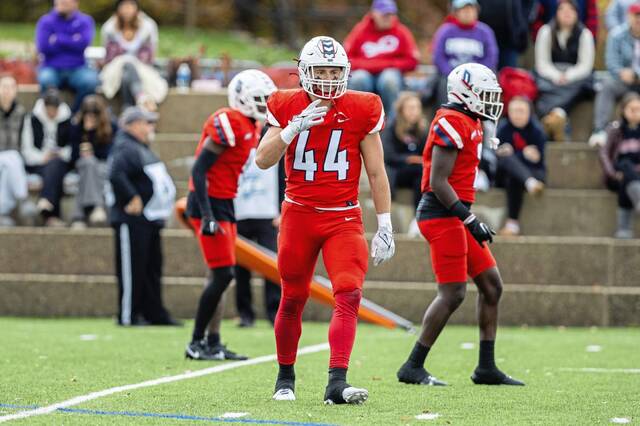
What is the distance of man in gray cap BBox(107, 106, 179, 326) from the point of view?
13.0 meters

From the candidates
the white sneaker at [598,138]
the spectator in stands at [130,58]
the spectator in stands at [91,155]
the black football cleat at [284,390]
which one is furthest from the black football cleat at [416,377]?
the spectator in stands at [130,58]

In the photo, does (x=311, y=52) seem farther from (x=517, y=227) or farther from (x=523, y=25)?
(x=523, y=25)

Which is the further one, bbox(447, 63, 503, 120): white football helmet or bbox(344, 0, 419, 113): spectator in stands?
bbox(344, 0, 419, 113): spectator in stands

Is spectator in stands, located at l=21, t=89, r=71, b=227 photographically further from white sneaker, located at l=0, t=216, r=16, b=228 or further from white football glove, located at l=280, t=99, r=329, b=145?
white football glove, located at l=280, t=99, r=329, b=145

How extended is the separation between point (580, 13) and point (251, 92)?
27.1ft

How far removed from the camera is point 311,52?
283 inches

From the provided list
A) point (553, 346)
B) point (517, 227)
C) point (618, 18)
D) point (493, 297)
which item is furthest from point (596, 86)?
point (493, 297)

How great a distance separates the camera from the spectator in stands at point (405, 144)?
1449 cm

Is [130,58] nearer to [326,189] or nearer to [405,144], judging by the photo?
[405,144]

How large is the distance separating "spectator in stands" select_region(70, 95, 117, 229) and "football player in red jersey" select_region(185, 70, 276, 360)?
519 cm

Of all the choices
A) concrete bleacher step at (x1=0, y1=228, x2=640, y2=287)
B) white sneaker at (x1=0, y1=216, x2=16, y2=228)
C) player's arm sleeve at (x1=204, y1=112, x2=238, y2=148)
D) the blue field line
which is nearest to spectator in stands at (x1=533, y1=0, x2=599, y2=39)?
concrete bleacher step at (x1=0, y1=228, x2=640, y2=287)

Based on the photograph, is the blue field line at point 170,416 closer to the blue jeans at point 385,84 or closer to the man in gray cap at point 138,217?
the man in gray cap at point 138,217

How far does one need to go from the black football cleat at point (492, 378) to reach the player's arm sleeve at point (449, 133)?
1435mm

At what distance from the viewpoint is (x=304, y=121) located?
7098 mm
